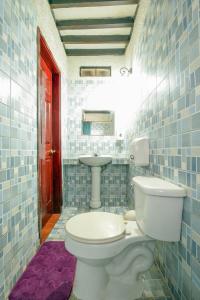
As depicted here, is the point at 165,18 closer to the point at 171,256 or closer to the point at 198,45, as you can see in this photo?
the point at 198,45

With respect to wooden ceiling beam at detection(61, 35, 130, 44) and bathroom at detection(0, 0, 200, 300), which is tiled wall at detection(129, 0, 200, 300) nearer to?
bathroom at detection(0, 0, 200, 300)

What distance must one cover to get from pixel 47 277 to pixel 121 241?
2.40 feet

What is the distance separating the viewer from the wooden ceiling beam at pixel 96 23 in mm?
2549

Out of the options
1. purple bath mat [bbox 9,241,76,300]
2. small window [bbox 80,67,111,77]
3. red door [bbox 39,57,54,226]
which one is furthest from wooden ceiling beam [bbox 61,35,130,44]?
purple bath mat [bbox 9,241,76,300]

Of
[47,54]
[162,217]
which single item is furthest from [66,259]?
[47,54]

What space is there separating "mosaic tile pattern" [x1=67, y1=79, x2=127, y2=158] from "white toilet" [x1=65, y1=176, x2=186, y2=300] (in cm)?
199

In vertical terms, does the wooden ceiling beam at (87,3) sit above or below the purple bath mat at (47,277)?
above

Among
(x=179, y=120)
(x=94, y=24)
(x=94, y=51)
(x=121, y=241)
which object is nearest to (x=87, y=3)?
(x=94, y=24)

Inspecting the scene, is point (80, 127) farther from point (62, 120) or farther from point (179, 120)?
point (179, 120)

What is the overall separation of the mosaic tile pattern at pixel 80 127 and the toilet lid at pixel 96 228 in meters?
2.01

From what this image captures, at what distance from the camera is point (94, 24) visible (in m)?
2.57

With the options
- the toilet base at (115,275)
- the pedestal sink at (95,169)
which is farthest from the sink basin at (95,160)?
the toilet base at (115,275)

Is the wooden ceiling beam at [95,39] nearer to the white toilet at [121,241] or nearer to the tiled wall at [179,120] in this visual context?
the tiled wall at [179,120]

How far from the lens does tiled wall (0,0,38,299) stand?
45.3 inches
